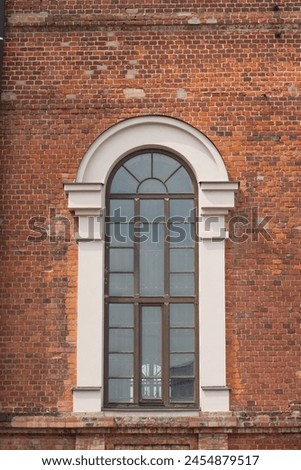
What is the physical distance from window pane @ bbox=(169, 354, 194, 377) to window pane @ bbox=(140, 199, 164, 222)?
192 centimetres

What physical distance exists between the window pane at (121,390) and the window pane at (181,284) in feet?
4.44

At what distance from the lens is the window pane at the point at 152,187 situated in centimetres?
1495

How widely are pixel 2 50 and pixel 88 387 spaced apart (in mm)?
4847

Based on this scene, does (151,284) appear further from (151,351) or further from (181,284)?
(151,351)

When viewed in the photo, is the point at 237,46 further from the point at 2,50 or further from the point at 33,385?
the point at 33,385

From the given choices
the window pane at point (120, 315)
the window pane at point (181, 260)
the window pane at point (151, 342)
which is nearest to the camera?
the window pane at point (151, 342)

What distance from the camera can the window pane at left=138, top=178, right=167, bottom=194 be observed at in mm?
14945

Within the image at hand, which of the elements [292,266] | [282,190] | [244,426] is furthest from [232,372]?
[282,190]

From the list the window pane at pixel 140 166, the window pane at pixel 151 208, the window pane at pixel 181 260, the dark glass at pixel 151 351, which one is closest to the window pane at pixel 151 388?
the dark glass at pixel 151 351

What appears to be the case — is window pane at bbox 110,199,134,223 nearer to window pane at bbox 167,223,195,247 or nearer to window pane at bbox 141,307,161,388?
window pane at bbox 167,223,195,247

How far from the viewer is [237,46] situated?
596 inches

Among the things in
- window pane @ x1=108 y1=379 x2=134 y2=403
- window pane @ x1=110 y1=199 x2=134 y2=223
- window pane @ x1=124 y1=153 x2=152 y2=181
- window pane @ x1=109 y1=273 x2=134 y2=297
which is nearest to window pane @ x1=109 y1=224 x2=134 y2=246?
window pane @ x1=110 y1=199 x2=134 y2=223

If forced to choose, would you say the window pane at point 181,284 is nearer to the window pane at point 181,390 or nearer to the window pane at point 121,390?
the window pane at point 181,390

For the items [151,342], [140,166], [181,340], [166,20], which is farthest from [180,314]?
[166,20]
